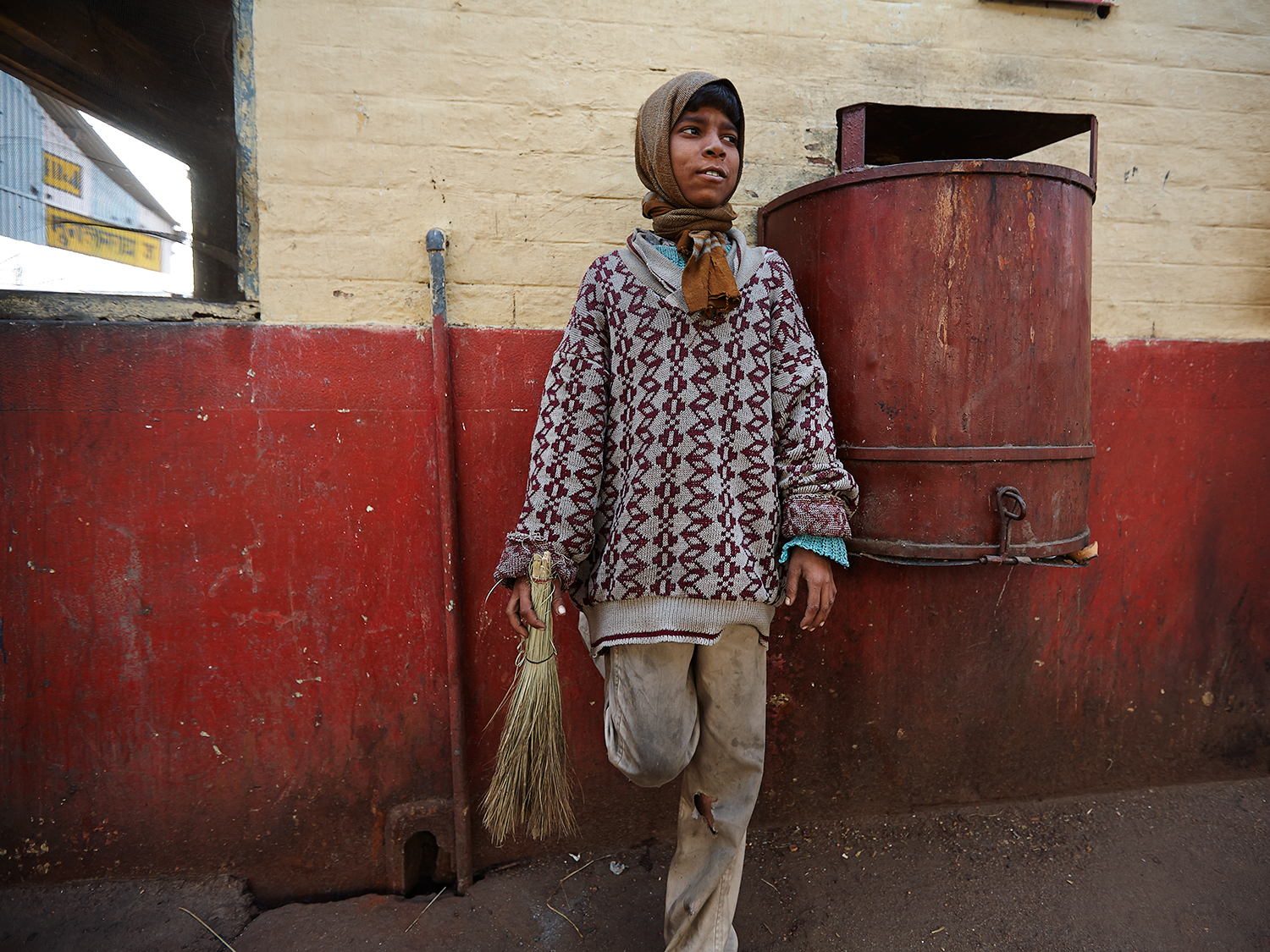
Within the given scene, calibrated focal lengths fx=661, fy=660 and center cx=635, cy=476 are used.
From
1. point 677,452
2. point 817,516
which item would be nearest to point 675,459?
point 677,452

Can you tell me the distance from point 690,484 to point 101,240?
209 centimetres

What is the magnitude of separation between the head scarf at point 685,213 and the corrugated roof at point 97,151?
1.62 metres

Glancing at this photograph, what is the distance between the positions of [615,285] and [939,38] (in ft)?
5.29

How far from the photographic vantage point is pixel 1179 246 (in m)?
2.41

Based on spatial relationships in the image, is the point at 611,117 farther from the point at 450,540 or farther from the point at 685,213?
the point at 450,540

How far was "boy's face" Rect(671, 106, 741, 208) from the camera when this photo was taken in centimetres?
164

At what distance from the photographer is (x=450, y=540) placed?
206 cm

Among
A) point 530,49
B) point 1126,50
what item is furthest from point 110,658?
point 1126,50

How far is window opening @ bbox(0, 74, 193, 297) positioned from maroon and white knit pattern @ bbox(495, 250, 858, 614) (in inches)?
58.1

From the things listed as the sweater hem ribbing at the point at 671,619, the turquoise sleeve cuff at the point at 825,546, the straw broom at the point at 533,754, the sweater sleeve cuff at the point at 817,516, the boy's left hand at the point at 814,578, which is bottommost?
the straw broom at the point at 533,754

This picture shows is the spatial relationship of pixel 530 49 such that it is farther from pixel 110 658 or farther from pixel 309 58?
pixel 110 658

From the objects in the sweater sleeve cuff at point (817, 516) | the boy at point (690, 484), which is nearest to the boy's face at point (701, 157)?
the boy at point (690, 484)

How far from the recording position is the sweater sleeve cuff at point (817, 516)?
5.03 ft

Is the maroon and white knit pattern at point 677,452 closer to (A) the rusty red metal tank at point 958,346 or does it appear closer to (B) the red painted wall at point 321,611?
(A) the rusty red metal tank at point 958,346
